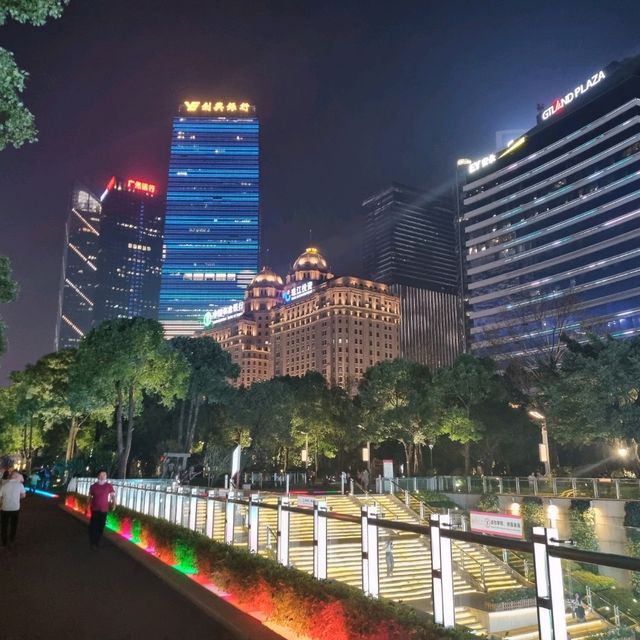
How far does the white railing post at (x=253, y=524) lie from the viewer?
9077 millimetres

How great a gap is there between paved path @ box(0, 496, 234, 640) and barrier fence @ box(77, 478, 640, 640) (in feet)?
4.76

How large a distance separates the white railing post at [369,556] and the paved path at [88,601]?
2120mm

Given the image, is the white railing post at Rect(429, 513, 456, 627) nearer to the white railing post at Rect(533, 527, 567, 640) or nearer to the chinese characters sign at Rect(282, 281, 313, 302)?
→ the white railing post at Rect(533, 527, 567, 640)

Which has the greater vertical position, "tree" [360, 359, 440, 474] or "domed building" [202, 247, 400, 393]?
"domed building" [202, 247, 400, 393]

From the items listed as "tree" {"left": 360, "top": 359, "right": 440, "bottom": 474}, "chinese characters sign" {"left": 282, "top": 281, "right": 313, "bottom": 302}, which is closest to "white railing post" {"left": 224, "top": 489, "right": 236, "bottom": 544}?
"tree" {"left": 360, "top": 359, "right": 440, "bottom": 474}

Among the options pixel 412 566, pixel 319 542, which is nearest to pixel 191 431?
pixel 319 542

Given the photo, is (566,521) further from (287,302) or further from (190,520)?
(287,302)

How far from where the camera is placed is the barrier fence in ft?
13.2

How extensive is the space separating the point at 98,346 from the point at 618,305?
76916mm

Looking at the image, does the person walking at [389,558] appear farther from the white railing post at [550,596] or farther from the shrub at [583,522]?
the shrub at [583,522]

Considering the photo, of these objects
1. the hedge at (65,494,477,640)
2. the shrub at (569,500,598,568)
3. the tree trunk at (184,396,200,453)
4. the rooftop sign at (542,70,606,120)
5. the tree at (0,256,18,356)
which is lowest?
the shrub at (569,500,598,568)

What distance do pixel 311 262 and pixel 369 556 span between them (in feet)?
514

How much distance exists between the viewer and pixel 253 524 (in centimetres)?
927

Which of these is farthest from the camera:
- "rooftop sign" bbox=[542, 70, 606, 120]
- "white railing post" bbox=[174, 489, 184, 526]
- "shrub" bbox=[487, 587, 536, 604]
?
"rooftop sign" bbox=[542, 70, 606, 120]
